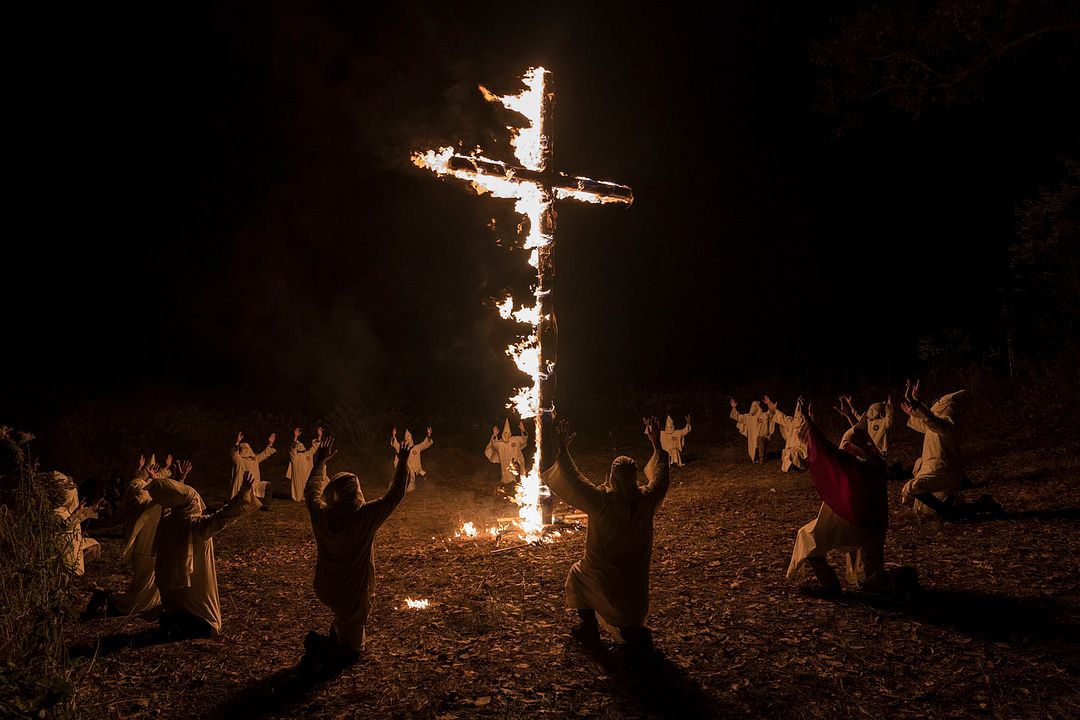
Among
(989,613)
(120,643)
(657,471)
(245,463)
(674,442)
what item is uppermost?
(657,471)

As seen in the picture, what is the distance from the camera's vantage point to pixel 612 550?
6.16 meters

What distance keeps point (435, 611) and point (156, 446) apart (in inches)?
705

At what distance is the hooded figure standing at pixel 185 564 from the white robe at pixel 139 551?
44 cm

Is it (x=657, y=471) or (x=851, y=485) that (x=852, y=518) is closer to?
(x=851, y=485)

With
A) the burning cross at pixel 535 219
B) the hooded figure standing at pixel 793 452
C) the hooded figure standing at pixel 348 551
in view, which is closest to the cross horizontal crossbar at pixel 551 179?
the burning cross at pixel 535 219

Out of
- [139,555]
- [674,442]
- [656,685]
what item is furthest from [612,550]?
[674,442]

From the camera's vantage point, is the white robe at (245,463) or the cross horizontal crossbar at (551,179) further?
the white robe at (245,463)

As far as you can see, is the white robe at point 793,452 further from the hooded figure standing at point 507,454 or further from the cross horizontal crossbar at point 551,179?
the cross horizontal crossbar at point 551,179

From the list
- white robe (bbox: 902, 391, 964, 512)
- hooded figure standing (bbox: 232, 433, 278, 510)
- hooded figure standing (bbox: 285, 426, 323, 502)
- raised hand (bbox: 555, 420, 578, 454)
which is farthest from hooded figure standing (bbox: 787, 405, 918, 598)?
hooded figure standing (bbox: 285, 426, 323, 502)

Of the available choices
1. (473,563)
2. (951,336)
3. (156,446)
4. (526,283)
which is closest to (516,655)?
(473,563)

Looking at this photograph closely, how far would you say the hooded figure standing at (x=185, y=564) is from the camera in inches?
265

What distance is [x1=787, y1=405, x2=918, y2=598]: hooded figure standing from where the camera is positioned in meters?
6.79

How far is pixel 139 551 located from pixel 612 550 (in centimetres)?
555

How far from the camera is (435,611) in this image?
24.5 feet
